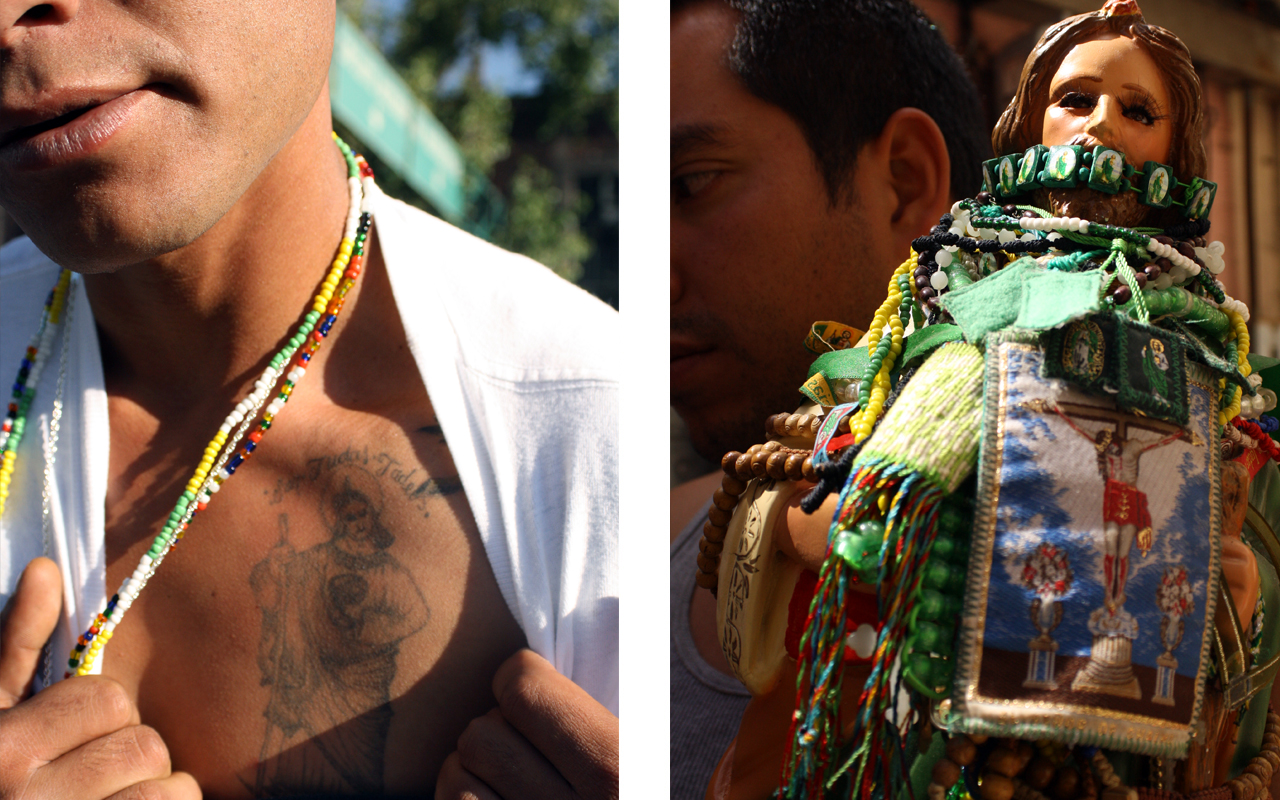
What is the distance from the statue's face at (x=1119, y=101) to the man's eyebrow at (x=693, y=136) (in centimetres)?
53

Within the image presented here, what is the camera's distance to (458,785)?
113 centimetres

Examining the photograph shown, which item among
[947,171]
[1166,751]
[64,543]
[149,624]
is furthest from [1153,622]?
[64,543]

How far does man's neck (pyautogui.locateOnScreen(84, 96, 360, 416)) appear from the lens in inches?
48.4

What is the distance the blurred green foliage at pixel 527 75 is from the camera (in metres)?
4.83

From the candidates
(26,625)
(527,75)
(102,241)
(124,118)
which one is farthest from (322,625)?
(527,75)

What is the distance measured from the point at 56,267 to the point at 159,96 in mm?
531

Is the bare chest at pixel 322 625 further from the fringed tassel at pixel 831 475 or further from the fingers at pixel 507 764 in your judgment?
the fringed tassel at pixel 831 475

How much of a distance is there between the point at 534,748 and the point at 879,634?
0.46 meters

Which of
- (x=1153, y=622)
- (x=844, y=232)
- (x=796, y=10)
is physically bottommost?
(x=1153, y=622)

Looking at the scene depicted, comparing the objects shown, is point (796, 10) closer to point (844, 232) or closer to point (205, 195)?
point (844, 232)

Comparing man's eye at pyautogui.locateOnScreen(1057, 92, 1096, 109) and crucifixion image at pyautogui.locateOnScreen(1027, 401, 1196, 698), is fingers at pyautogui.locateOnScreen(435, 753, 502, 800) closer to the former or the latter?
crucifixion image at pyautogui.locateOnScreen(1027, 401, 1196, 698)

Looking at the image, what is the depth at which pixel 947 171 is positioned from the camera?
5.07 ft

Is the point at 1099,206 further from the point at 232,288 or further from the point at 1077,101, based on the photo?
the point at 232,288

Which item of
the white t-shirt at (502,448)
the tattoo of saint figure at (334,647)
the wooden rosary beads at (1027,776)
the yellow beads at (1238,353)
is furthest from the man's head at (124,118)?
the yellow beads at (1238,353)
